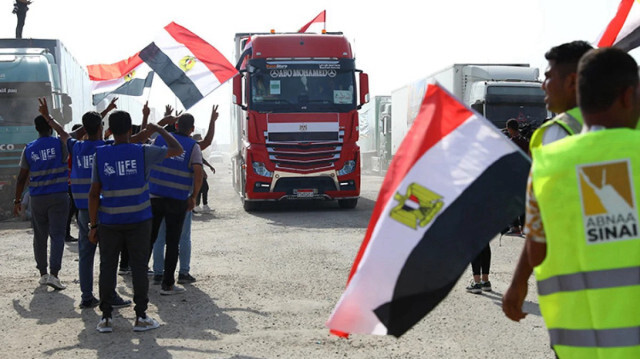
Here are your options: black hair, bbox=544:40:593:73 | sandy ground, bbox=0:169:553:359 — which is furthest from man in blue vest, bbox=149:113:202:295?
black hair, bbox=544:40:593:73

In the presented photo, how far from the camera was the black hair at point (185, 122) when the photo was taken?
27.1 feet

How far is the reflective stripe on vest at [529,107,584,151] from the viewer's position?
10.3ft

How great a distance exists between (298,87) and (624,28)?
10.2 meters

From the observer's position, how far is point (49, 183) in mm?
8453

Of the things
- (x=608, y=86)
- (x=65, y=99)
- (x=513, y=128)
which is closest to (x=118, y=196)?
(x=608, y=86)

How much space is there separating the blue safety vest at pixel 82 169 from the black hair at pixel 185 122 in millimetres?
1122

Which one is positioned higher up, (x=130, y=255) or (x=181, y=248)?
(x=130, y=255)

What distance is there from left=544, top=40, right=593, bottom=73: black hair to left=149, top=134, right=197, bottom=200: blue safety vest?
17.6ft

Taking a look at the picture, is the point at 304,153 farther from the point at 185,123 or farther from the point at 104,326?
the point at 104,326

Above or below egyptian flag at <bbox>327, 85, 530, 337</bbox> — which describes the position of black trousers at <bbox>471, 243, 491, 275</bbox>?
below

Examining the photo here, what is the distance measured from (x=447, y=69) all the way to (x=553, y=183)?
68.2 feet

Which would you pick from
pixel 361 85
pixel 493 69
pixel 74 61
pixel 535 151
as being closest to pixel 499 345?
pixel 535 151

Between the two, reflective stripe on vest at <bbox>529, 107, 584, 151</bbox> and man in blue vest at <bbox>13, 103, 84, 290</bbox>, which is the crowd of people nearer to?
man in blue vest at <bbox>13, 103, 84, 290</bbox>

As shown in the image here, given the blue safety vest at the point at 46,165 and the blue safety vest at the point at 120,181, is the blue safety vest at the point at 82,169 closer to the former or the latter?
the blue safety vest at the point at 46,165
